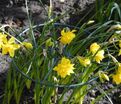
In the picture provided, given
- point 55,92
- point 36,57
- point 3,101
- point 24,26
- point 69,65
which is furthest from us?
point 24,26

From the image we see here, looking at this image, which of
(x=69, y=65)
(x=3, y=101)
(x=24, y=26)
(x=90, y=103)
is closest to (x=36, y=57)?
(x=69, y=65)

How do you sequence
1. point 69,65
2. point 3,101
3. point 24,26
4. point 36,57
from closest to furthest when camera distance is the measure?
1. point 69,65
2. point 36,57
3. point 3,101
4. point 24,26

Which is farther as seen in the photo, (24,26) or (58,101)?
(24,26)

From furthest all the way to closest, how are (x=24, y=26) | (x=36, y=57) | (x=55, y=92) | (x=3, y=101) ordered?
(x=24, y=26) < (x=3, y=101) < (x=55, y=92) < (x=36, y=57)

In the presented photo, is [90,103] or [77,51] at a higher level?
[77,51]


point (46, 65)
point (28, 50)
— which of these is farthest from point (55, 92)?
point (28, 50)

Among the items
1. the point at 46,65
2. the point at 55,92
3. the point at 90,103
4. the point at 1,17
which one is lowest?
the point at 90,103

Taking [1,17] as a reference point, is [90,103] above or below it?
below

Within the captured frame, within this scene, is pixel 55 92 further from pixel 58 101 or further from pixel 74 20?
pixel 74 20

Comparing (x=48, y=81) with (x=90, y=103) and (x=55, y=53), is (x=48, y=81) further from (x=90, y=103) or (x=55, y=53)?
(x=90, y=103)
